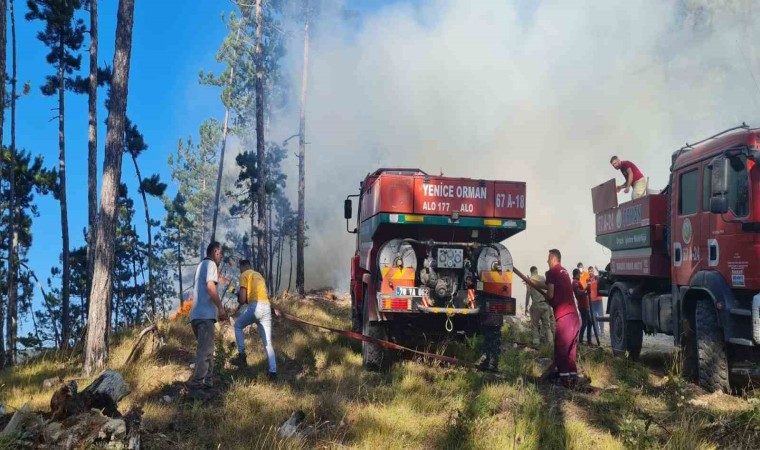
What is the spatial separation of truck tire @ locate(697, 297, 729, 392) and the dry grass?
0.27 metres

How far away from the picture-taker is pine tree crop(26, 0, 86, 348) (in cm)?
1888

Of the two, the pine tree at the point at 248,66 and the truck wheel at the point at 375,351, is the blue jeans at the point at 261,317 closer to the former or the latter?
the truck wheel at the point at 375,351

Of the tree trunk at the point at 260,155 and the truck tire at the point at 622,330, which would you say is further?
the tree trunk at the point at 260,155

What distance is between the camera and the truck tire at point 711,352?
23.8 feet

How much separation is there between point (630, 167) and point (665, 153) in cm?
4017

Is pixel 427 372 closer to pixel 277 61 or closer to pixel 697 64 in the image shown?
pixel 277 61

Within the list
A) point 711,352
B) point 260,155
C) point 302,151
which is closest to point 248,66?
point 302,151

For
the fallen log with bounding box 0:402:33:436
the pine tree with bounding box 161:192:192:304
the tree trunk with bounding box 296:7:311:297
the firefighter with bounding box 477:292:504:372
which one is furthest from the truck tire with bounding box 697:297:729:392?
the pine tree with bounding box 161:192:192:304

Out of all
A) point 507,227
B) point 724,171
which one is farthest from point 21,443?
point 724,171

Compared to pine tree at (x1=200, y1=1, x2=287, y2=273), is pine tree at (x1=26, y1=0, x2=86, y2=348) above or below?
below

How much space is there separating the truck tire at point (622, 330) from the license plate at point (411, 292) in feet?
15.3

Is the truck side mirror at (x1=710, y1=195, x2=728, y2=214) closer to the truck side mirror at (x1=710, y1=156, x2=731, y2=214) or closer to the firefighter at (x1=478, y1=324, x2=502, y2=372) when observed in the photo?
the truck side mirror at (x1=710, y1=156, x2=731, y2=214)

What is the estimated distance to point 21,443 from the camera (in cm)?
414

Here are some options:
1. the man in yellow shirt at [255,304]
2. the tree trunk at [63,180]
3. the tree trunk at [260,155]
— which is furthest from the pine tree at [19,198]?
the man in yellow shirt at [255,304]
